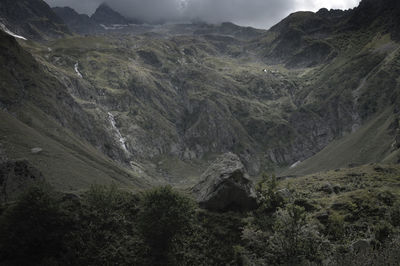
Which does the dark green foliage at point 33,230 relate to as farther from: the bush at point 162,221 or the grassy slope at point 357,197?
the grassy slope at point 357,197

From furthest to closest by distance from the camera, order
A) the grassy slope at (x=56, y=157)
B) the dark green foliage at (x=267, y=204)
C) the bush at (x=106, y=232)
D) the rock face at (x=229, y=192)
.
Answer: the grassy slope at (x=56, y=157), the rock face at (x=229, y=192), the dark green foliage at (x=267, y=204), the bush at (x=106, y=232)

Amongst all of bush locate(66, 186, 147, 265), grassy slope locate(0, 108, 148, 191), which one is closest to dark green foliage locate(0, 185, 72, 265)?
bush locate(66, 186, 147, 265)

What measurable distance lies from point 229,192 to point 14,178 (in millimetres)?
45579

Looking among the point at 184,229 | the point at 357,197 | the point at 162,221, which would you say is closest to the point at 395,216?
the point at 357,197

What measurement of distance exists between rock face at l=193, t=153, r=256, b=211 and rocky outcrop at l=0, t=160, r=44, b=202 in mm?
34276

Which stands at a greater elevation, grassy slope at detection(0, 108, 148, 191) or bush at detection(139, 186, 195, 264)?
bush at detection(139, 186, 195, 264)

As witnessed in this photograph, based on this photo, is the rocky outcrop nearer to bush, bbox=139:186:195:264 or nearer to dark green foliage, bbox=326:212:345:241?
bush, bbox=139:186:195:264

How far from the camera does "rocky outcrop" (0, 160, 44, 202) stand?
62053 millimetres

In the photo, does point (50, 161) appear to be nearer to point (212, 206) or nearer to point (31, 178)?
point (31, 178)

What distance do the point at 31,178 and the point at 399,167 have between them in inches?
3242

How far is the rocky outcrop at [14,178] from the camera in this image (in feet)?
204

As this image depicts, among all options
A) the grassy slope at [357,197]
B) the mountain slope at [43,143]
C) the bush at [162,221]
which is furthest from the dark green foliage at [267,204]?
the mountain slope at [43,143]

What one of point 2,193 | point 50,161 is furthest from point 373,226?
point 50,161

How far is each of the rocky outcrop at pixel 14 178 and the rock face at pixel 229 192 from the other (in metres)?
34.3
